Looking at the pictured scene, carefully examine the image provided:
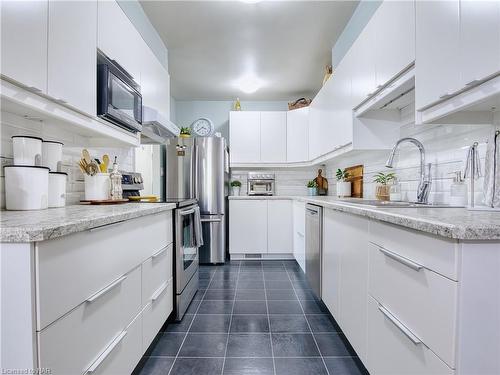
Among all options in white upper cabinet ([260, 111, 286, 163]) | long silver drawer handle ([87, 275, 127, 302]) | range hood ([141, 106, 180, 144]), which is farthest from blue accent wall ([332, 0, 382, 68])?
long silver drawer handle ([87, 275, 127, 302])

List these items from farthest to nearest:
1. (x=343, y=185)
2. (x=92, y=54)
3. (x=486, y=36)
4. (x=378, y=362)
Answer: (x=343, y=185)
(x=92, y=54)
(x=378, y=362)
(x=486, y=36)

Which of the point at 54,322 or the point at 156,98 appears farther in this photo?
the point at 156,98

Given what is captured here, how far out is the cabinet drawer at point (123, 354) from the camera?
969 millimetres

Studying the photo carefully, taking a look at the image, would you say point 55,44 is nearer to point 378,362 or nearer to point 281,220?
point 378,362

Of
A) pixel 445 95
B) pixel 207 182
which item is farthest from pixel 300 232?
pixel 445 95

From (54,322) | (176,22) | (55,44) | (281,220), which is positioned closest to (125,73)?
(55,44)

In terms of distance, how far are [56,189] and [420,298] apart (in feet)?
5.59

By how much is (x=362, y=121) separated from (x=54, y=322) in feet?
7.15

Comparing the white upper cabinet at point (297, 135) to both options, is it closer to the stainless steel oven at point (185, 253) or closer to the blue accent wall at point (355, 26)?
the blue accent wall at point (355, 26)

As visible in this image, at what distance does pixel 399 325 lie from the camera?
0.95 m

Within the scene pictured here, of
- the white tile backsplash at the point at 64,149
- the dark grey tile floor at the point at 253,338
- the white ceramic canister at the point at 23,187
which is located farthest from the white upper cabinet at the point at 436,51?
the white tile backsplash at the point at 64,149

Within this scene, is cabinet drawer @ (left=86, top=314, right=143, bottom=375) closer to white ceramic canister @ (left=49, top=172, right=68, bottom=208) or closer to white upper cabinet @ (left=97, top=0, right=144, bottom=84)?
white ceramic canister @ (left=49, top=172, right=68, bottom=208)

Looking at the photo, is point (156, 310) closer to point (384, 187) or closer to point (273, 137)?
point (384, 187)

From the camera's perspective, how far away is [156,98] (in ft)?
7.77
